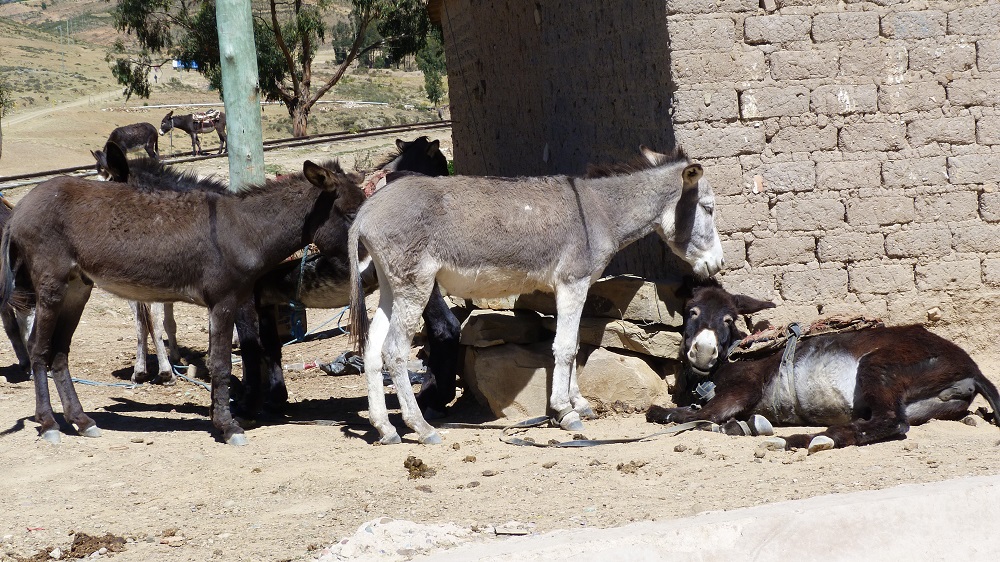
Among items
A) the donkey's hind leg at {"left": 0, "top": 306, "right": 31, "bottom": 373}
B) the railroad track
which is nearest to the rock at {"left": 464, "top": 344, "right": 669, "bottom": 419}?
the donkey's hind leg at {"left": 0, "top": 306, "right": 31, "bottom": 373}

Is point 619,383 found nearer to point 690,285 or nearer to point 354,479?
point 690,285

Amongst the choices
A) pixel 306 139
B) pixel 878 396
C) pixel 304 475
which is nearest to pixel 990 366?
pixel 878 396

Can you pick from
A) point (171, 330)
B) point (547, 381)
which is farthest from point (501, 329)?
point (171, 330)

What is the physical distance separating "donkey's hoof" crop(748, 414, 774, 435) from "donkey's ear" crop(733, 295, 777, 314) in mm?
760

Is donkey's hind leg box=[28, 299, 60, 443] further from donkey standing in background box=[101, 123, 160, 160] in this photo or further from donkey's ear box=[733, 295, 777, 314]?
donkey standing in background box=[101, 123, 160, 160]

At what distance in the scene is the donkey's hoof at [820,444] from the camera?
210 inches

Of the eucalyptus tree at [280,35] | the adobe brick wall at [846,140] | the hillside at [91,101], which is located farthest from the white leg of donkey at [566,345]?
the eucalyptus tree at [280,35]

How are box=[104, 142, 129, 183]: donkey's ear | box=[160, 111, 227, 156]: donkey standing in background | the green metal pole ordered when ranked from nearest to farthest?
box=[104, 142, 129, 183]: donkey's ear
the green metal pole
box=[160, 111, 227, 156]: donkey standing in background

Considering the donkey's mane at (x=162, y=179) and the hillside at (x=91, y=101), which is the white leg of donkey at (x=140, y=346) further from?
the hillside at (x=91, y=101)

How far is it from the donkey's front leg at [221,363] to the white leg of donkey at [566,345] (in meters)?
2.08

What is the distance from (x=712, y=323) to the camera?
621 cm

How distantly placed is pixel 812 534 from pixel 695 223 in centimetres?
275

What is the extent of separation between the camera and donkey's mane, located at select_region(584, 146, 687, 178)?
6469 millimetres

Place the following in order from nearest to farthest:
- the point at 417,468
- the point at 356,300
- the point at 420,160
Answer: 1. the point at 417,468
2. the point at 356,300
3. the point at 420,160
